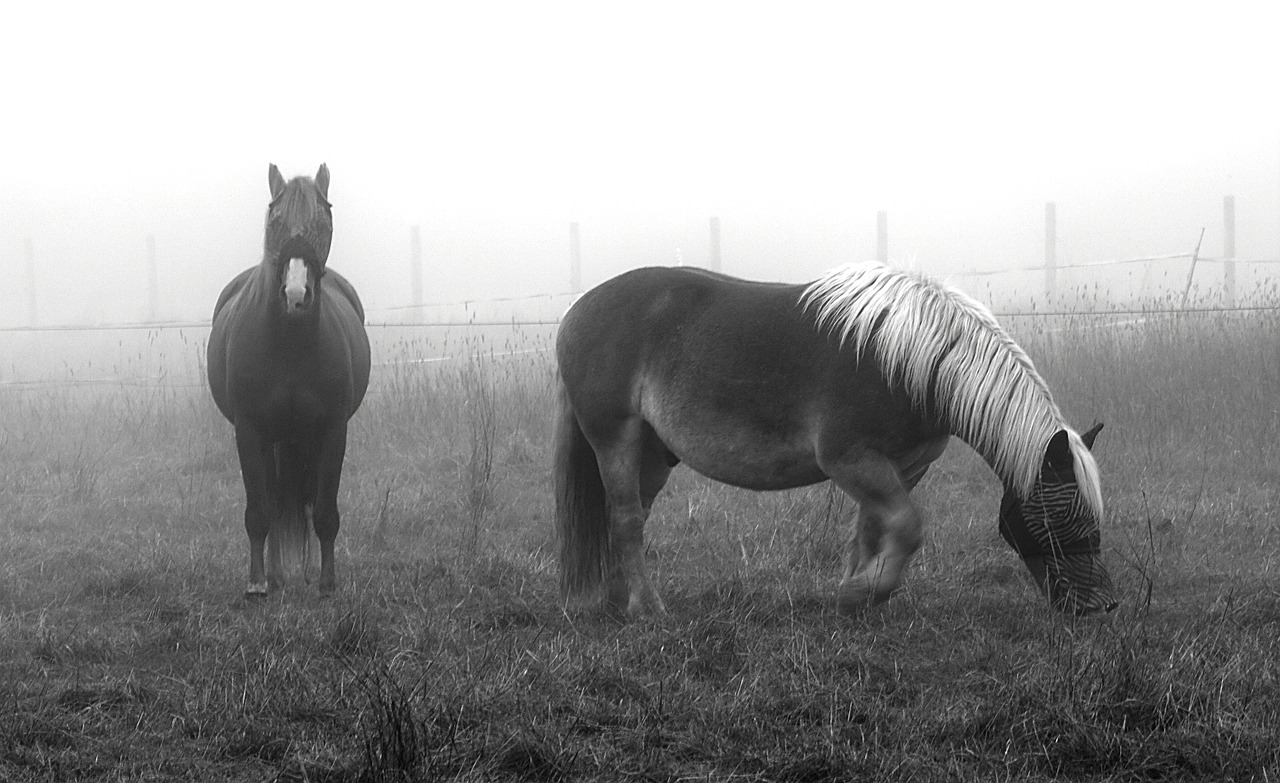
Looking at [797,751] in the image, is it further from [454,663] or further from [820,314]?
[820,314]

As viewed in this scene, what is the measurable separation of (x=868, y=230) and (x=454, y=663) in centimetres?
3376

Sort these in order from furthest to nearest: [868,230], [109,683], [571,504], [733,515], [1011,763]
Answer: [868,230] < [733,515] < [571,504] < [109,683] < [1011,763]

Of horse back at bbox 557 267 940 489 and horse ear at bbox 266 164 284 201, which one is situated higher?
horse ear at bbox 266 164 284 201

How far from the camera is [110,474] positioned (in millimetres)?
8852

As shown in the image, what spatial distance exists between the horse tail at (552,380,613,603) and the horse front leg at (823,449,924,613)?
1108 mm

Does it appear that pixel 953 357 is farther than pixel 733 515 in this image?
No

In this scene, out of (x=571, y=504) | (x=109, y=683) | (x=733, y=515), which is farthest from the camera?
(x=733, y=515)

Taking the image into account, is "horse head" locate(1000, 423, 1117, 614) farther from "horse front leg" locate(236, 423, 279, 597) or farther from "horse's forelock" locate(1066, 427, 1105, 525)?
"horse front leg" locate(236, 423, 279, 597)

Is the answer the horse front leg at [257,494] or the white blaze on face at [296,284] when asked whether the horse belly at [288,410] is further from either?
the white blaze on face at [296,284]

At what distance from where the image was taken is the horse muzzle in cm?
426

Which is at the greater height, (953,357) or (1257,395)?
(953,357)

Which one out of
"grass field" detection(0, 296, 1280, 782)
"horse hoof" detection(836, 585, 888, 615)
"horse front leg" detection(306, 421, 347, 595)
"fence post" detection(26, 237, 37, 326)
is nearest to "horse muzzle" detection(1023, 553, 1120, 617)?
"grass field" detection(0, 296, 1280, 782)

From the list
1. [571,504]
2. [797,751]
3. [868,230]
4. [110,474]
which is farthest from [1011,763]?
[868,230]

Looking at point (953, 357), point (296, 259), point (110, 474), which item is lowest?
point (110, 474)
